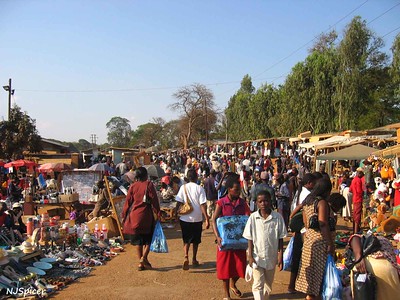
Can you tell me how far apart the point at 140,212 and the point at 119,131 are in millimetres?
90496

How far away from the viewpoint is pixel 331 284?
425 centimetres

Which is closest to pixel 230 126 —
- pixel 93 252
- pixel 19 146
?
pixel 19 146

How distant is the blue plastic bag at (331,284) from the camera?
420cm

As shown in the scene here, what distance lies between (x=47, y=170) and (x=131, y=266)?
12.1m

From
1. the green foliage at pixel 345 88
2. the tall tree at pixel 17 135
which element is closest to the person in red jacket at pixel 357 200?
the green foliage at pixel 345 88

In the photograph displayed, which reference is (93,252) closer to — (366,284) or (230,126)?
(366,284)

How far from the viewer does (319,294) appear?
14.3ft

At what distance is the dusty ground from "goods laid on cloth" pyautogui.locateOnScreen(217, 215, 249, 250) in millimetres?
864

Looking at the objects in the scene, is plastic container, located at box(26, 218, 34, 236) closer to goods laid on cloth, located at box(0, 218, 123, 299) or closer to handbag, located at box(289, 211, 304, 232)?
goods laid on cloth, located at box(0, 218, 123, 299)

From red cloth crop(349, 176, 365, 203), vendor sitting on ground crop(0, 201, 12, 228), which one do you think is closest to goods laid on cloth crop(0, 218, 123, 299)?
vendor sitting on ground crop(0, 201, 12, 228)

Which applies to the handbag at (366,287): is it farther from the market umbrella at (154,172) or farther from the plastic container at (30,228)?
the market umbrella at (154,172)

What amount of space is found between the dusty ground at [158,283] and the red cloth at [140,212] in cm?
74

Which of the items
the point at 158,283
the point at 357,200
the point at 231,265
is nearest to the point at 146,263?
the point at 158,283

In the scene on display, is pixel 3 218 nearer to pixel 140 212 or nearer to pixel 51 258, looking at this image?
pixel 51 258
